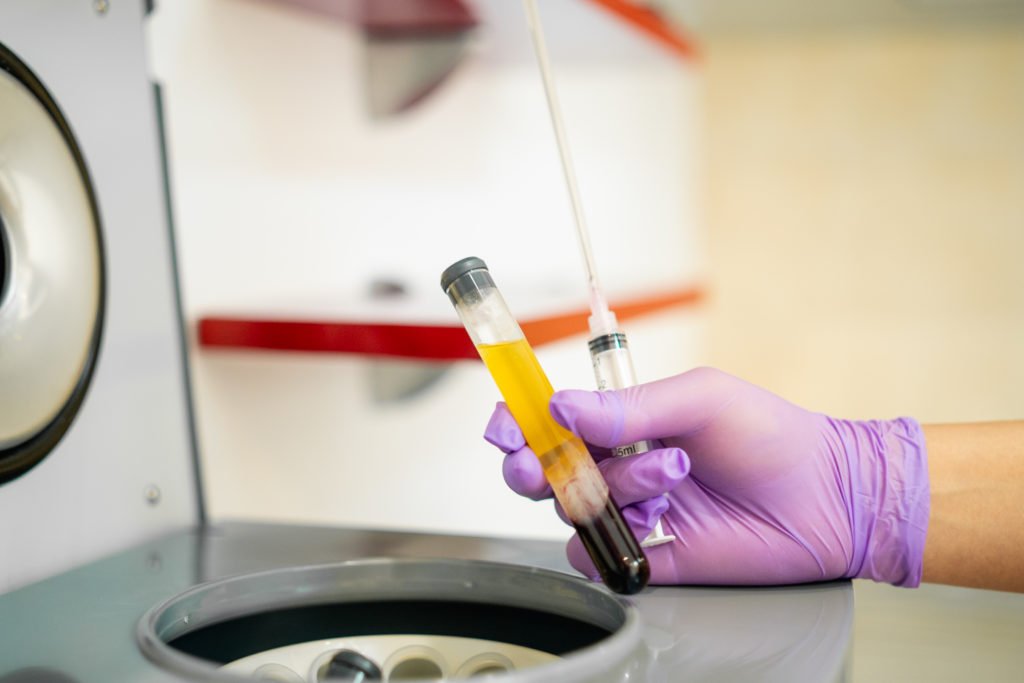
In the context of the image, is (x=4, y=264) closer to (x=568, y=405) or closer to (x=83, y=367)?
(x=83, y=367)

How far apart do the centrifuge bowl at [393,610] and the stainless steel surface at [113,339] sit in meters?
0.17

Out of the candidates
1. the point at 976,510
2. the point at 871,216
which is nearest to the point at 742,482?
the point at 976,510

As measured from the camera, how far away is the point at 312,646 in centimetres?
70

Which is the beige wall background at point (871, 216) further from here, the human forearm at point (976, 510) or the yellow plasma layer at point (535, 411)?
the yellow plasma layer at point (535, 411)

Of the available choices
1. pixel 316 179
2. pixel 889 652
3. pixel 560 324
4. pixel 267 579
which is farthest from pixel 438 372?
pixel 889 652

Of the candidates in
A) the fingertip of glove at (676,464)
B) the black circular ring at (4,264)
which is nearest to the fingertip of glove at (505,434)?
the fingertip of glove at (676,464)

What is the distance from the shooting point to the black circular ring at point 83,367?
0.69 m

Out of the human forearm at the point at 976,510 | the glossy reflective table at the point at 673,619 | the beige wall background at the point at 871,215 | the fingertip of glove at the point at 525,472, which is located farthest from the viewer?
the beige wall background at the point at 871,215

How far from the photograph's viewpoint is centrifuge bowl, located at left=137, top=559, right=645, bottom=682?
65 cm

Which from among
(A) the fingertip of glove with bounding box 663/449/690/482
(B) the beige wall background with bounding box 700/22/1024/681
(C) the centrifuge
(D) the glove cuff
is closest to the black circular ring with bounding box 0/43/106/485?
(C) the centrifuge

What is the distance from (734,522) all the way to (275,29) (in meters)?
0.88

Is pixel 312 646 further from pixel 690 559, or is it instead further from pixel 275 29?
pixel 275 29

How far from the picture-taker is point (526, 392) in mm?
645

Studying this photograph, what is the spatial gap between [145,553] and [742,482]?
0.50 meters
